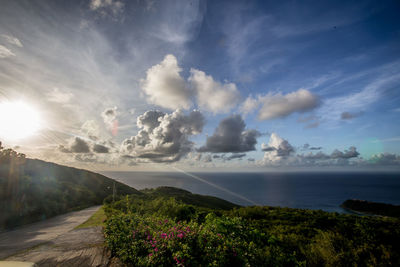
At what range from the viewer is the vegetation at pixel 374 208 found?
177 feet

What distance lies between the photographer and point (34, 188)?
712 inches

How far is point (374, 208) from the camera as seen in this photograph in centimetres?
6184

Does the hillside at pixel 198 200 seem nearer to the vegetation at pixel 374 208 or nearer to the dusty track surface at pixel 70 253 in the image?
the dusty track surface at pixel 70 253

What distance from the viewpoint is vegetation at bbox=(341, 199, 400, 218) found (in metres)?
53.9

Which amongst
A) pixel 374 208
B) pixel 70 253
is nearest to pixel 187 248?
pixel 70 253

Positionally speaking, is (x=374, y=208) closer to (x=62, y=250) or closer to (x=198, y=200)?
(x=198, y=200)

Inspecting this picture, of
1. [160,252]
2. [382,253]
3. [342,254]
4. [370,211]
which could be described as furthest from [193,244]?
[370,211]

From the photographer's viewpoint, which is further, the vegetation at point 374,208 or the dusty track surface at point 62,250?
the vegetation at point 374,208

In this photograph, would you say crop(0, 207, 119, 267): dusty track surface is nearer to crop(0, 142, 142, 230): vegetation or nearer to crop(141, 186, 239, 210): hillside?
crop(0, 142, 142, 230): vegetation

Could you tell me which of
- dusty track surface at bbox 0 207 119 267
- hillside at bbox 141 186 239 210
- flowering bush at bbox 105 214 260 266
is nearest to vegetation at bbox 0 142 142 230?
dusty track surface at bbox 0 207 119 267

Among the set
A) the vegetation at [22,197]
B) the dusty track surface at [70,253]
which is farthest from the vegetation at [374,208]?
Answer: the vegetation at [22,197]

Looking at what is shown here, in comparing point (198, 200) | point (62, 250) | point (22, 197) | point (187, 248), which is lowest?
point (198, 200)

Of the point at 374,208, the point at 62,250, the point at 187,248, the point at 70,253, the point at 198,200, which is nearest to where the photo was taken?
the point at 187,248

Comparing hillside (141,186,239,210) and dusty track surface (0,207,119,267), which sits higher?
dusty track surface (0,207,119,267)
